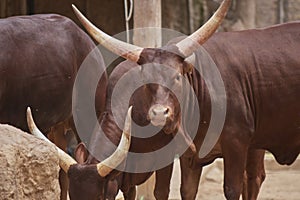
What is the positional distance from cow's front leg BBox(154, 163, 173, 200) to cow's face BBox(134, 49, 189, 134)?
0.85 m

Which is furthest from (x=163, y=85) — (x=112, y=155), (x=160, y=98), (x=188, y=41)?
(x=112, y=155)

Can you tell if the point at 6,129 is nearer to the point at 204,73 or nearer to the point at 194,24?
the point at 204,73

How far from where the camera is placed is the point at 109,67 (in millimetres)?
11477

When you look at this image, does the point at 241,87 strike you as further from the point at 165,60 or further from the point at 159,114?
the point at 159,114

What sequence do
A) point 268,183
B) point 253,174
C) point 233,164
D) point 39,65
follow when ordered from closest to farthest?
point 233,164, point 39,65, point 253,174, point 268,183

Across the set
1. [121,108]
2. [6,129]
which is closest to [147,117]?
[121,108]

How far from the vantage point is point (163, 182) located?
21.9ft

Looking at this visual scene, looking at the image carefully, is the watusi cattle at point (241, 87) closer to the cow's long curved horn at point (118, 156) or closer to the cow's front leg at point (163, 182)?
the cow's front leg at point (163, 182)

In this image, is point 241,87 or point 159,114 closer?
point 159,114

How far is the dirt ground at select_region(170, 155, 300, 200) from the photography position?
8.69m

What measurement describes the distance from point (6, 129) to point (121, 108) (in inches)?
99.5

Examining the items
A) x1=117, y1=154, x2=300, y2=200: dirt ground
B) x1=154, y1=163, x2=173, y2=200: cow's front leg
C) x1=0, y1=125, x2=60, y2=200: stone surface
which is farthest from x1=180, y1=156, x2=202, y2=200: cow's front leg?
x1=0, y1=125, x2=60, y2=200: stone surface

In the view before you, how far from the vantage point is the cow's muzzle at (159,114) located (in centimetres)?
549

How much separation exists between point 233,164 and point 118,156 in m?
1.19
